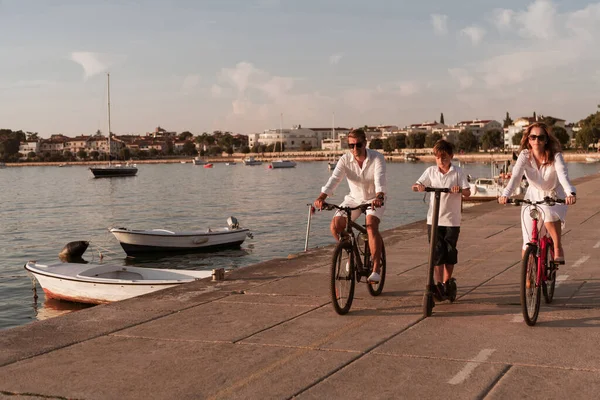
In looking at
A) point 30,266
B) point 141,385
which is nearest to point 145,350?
point 141,385

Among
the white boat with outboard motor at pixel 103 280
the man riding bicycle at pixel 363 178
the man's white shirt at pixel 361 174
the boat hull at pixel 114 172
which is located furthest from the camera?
the boat hull at pixel 114 172

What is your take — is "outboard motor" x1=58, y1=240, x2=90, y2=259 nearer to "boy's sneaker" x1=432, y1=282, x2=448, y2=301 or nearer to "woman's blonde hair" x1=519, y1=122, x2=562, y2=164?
"boy's sneaker" x1=432, y1=282, x2=448, y2=301

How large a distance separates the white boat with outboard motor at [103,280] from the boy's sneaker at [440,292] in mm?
→ 7810

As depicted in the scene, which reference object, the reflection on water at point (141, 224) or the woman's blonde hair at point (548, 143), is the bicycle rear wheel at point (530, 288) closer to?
the woman's blonde hair at point (548, 143)

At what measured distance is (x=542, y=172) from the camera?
7805mm

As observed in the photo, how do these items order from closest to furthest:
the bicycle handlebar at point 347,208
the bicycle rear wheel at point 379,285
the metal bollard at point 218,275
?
the bicycle handlebar at point 347,208
the bicycle rear wheel at point 379,285
the metal bollard at point 218,275

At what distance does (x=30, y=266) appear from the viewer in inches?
742

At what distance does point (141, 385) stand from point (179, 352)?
94 centimetres

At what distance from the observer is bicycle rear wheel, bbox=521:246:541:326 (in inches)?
278

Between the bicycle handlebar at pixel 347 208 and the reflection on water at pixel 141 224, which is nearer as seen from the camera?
the bicycle handlebar at pixel 347 208

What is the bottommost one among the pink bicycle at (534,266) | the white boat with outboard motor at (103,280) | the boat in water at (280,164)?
the boat in water at (280,164)

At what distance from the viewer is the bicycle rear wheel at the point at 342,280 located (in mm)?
7727

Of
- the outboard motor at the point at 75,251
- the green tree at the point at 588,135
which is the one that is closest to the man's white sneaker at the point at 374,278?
the outboard motor at the point at 75,251

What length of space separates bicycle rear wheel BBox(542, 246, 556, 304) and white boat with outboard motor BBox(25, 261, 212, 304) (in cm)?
838
